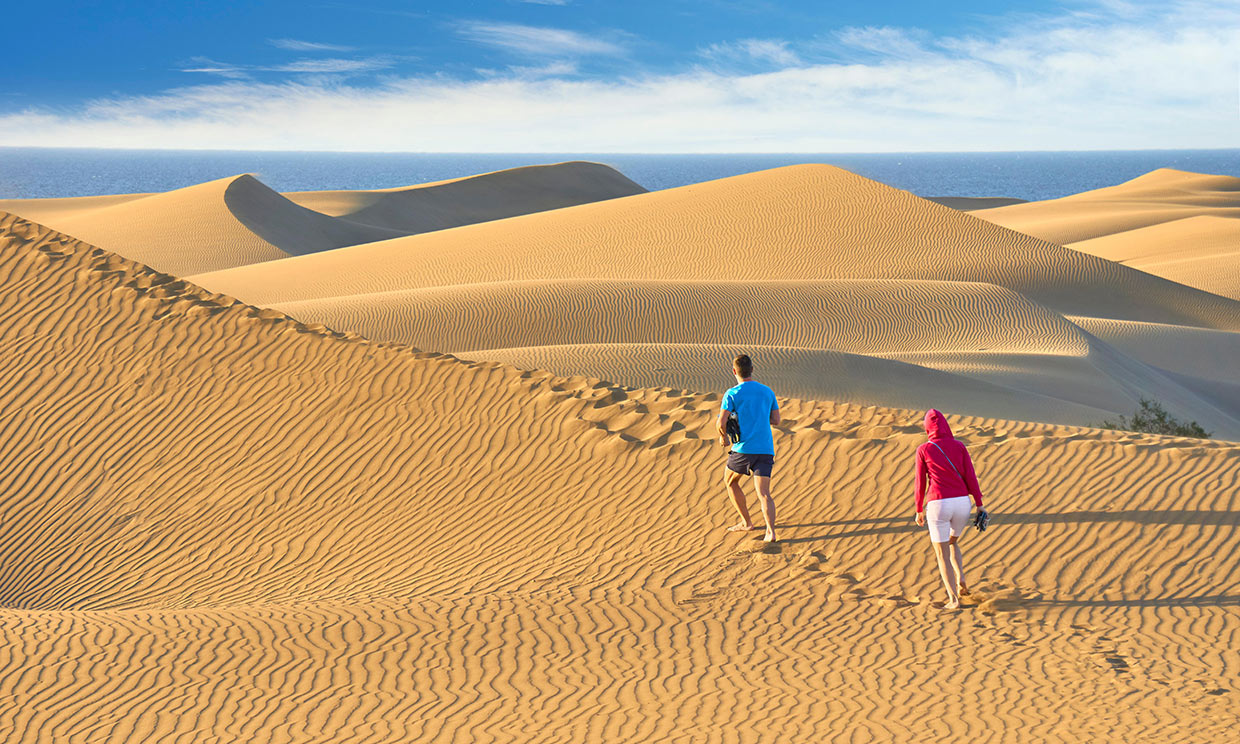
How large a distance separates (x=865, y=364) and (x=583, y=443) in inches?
321

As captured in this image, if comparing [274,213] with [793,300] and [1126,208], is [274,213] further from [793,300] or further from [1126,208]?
[1126,208]

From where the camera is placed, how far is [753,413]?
8.12 meters

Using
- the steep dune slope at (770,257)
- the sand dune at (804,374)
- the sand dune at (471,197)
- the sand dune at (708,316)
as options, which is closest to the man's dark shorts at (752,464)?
Result: the sand dune at (804,374)

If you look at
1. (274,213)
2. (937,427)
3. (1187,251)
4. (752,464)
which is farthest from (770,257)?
(274,213)

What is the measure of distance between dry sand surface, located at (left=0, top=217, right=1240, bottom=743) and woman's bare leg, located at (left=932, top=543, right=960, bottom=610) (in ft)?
0.51

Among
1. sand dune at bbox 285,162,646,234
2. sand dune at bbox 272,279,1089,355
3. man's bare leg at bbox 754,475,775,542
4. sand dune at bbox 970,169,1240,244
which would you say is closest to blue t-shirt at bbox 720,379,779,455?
man's bare leg at bbox 754,475,775,542

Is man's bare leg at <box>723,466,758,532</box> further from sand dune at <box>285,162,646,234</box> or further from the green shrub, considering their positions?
sand dune at <box>285,162,646,234</box>

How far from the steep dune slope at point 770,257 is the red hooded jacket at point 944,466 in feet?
71.9

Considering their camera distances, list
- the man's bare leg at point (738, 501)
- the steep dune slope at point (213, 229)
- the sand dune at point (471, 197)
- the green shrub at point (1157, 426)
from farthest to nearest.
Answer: the sand dune at point (471, 197), the steep dune slope at point (213, 229), the green shrub at point (1157, 426), the man's bare leg at point (738, 501)

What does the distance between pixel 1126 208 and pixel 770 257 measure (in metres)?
39.1

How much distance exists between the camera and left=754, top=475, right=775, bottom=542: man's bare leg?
8.22 metres

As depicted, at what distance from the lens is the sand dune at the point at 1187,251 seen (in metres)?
36.5

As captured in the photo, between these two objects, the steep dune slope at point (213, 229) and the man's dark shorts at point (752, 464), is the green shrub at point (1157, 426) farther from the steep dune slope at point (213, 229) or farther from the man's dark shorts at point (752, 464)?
the steep dune slope at point (213, 229)

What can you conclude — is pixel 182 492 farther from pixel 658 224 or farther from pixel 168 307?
pixel 658 224
